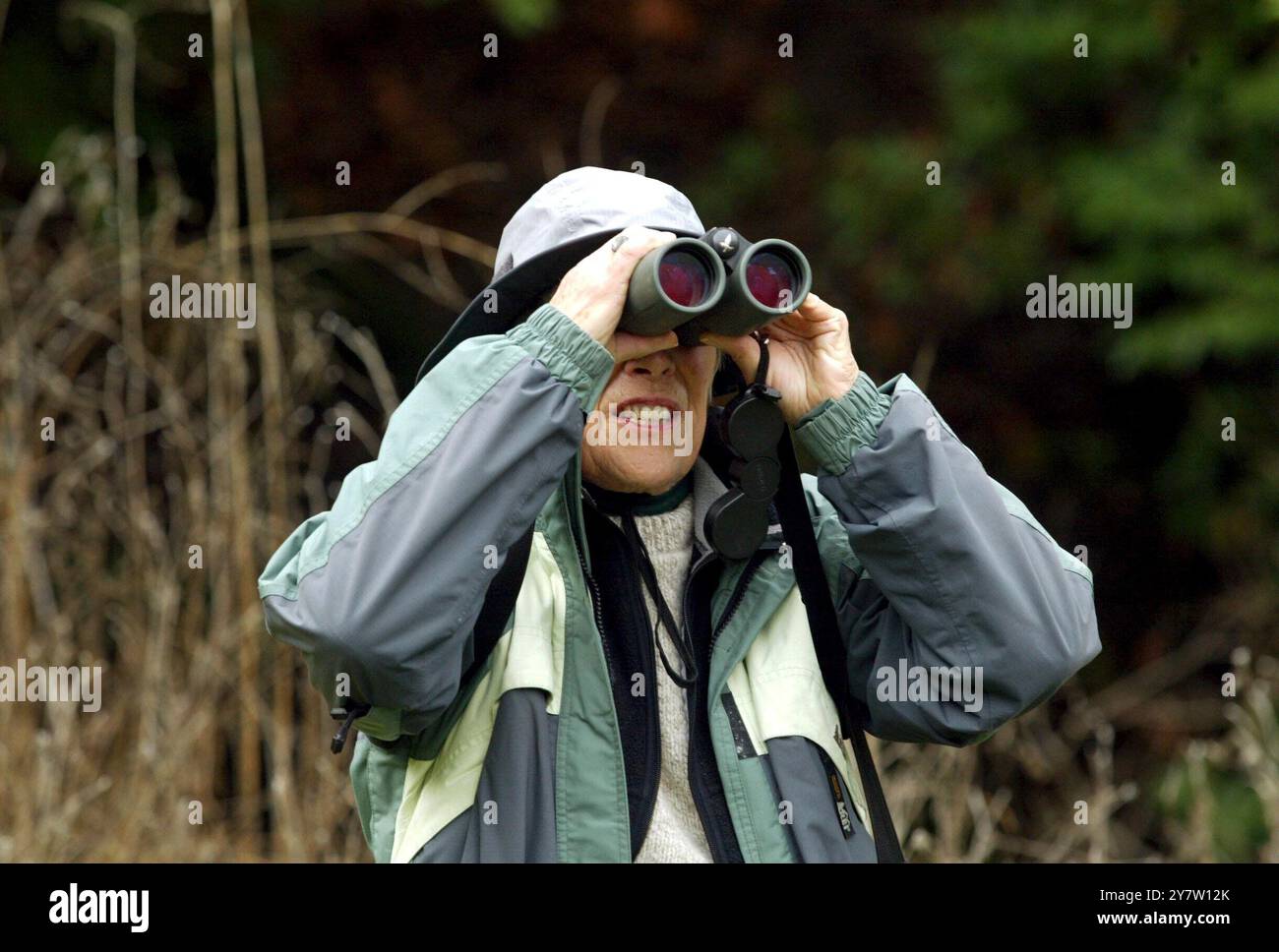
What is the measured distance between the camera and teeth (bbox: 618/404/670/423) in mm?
2256

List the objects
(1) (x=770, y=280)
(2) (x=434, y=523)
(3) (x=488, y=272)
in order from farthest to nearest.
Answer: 1. (3) (x=488, y=272)
2. (1) (x=770, y=280)
3. (2) (x=434, y=523)

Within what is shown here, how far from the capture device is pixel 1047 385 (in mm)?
6625

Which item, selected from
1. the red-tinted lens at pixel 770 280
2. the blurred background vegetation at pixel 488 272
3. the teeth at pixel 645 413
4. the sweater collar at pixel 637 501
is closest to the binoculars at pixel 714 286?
the red-tinted lens at pixel 770 280

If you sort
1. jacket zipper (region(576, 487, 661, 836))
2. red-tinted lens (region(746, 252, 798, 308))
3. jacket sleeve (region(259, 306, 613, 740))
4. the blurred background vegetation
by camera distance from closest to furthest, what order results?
1. jacket sleeve (region(259, 306, 613, 740))
2. jacket zipper (region(576, 487, 661, 836))
3. red-tinted lens (region(746, 252, 798, 308))
4. the blurred background vegetation

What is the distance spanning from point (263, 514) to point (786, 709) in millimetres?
2167

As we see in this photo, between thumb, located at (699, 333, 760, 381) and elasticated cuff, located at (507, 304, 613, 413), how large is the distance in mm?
217

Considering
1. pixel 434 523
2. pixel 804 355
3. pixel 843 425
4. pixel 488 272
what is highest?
pixel 488 272

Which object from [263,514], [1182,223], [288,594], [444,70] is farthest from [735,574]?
[444,70]

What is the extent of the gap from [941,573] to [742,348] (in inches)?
16.8

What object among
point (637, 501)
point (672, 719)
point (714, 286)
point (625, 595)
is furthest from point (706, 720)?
point (714, 286)

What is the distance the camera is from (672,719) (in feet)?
7.18

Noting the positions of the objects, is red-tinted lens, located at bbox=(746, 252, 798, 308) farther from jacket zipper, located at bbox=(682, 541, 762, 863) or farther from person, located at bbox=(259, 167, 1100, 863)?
jacket zipper, located at bbox=(682, 541, 762, 863)

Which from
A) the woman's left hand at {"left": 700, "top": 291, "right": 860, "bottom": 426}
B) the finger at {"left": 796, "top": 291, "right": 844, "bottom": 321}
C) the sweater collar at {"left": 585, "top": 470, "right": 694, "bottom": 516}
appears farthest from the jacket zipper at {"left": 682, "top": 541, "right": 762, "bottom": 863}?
the finger at {"left": 796, "top": 291, "right": 844, "bottom": 321}

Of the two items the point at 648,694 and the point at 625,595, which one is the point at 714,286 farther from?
the point at 648,694
